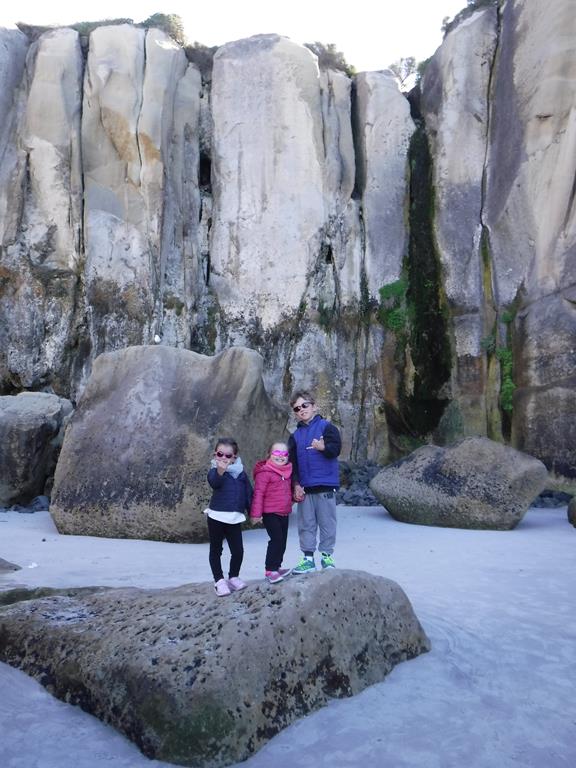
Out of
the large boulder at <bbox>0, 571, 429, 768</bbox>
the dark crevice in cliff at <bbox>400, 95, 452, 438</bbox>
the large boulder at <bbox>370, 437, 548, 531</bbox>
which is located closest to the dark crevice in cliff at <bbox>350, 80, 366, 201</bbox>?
the dark crevice in cliff at <bbox>400, 95, 452, 438</bbox>

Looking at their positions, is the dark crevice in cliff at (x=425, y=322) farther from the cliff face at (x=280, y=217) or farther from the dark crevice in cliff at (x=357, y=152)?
the dark crevice in cliff at (x=357, y=152)

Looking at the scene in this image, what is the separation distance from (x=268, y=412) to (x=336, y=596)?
445 cm

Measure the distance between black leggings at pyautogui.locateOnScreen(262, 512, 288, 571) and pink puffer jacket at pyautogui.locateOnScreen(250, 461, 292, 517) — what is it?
31mm

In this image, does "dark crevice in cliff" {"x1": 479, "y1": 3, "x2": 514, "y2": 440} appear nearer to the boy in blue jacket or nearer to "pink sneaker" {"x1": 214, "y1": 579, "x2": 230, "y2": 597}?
the boy in blue jacket

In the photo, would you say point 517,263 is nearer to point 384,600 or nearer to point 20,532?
point 20,532

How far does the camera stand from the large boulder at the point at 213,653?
2254mm

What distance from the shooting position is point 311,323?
13.8 m

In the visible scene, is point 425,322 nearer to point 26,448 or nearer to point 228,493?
point 26,448

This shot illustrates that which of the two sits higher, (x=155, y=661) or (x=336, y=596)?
(x=336, y=596)

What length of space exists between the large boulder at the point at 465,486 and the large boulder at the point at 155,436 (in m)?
1.62

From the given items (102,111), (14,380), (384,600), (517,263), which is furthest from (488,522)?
(102,111)

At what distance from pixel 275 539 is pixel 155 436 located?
3381 millimetres

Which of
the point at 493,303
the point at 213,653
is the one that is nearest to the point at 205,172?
the point at 493,303

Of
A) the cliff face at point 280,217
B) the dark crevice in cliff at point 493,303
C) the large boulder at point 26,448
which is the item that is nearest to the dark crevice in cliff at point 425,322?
the cliff face at point 280,217
